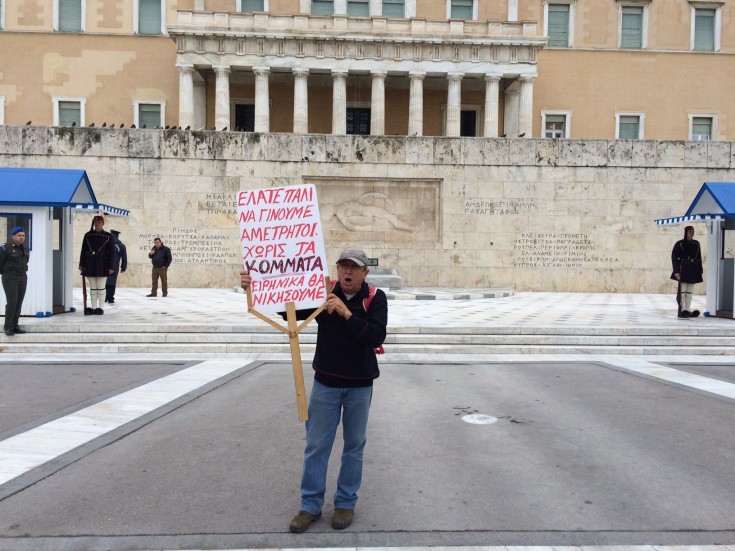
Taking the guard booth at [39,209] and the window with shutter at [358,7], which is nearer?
the guard booth at [39,209]

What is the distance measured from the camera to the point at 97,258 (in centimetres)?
1373

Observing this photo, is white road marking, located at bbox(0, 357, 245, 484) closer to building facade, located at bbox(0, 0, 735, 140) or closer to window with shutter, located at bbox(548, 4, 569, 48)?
building facade, located at bbox(0, 0, 735, 140)

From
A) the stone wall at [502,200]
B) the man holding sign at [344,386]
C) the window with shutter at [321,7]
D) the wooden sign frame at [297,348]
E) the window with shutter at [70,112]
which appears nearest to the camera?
the man holding sign at [344,386]

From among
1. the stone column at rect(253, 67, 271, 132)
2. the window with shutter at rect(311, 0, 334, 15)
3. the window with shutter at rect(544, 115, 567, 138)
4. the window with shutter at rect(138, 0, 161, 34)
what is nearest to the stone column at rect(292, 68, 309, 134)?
the stone column at rect(253, 67, 271, 132)

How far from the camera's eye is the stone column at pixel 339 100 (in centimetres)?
3775

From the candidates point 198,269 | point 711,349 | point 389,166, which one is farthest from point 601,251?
point 198,269

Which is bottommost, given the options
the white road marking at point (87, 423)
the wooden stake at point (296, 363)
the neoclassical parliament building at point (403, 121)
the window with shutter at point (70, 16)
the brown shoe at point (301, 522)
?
the white road marking at point (87, 423)

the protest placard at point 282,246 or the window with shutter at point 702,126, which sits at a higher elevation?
the window with shutter at point 702,126

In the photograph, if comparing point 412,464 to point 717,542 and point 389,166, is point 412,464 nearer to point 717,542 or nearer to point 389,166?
point 717,542

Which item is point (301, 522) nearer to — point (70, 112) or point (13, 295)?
point (13, 295)

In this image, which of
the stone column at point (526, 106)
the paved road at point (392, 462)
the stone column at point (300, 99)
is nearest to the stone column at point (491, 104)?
the stone column at point (526, 106)

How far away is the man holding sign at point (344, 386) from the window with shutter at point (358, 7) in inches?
1601

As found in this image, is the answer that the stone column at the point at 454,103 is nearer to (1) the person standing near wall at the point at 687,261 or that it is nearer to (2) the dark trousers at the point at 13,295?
(1) the person standing near wall at the point at 687,261

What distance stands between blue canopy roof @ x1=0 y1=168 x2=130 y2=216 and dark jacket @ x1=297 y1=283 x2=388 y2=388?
11113 mm
